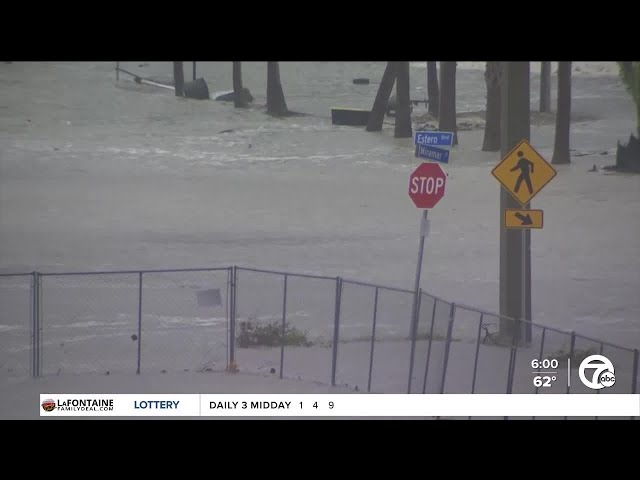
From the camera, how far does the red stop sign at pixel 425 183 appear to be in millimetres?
15789

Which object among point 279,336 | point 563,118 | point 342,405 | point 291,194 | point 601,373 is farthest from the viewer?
point 563,118

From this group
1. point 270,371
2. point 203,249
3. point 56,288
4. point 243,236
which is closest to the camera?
point 270,371

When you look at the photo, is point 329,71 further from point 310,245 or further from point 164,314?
point 164,314

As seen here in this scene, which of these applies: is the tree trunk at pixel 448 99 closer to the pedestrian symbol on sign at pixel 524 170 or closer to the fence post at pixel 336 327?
the pedestrian symbol on sign at pixel 524 170

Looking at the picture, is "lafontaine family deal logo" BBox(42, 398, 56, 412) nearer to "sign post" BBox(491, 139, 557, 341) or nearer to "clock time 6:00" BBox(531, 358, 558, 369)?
"clock time 6:00" BBox(531, 358, 558, 369)

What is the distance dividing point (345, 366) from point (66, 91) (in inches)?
808

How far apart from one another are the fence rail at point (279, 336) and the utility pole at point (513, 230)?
0.53 meters

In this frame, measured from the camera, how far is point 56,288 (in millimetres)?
18578

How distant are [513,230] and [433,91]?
20489 mm

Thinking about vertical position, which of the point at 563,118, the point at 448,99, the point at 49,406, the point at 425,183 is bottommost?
the point at 49,406

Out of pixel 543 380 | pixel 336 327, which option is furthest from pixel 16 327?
pixel 543 380

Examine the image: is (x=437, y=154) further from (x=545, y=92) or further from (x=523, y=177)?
(x=545, y=92)

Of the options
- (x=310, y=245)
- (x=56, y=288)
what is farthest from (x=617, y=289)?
(x=56, y=288)

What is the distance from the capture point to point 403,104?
1367 inches
